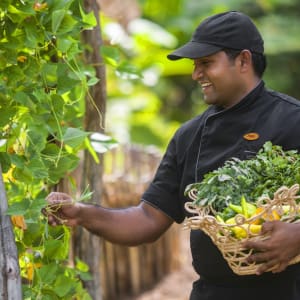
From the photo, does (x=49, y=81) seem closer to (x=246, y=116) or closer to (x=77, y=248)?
(x=246, y=116)

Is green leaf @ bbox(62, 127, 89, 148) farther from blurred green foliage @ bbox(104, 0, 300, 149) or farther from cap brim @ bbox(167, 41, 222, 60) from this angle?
blurred green foliage @ bbox(104, 0, 300, 149)

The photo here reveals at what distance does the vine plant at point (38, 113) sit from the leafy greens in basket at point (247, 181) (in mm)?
479

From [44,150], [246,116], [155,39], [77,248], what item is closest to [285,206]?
[246,116]

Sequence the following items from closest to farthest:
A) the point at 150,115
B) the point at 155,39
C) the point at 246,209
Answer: the point at 246,209, the point at 155,39, the point at 150,115

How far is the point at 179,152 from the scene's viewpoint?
3340 millimetres

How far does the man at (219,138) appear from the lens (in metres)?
3.06

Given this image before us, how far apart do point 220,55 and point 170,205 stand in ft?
2.02

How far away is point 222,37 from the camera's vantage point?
316 cm

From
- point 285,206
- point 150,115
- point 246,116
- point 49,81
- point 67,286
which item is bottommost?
point 150,115

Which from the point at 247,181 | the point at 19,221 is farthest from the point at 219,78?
the point at 19,221

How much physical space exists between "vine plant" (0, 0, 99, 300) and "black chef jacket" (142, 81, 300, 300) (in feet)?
1.54

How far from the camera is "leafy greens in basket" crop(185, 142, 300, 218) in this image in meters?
2.72

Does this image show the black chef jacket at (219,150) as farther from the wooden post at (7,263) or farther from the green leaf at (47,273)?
the wooden post at (7,263)

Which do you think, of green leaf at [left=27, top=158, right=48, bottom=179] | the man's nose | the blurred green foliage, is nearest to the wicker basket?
green leaf at [left=27, top=158, right=48, bottom=179]
